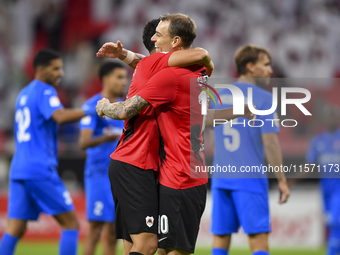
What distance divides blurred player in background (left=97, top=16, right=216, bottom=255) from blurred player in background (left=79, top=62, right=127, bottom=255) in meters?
2.19

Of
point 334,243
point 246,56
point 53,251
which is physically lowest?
point 53,251

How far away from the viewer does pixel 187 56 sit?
303 cm

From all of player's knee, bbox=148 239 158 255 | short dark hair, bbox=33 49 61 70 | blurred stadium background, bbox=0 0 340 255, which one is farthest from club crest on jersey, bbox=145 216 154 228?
blurred stadium background, bbox=0 0 340 255

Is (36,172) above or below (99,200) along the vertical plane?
above

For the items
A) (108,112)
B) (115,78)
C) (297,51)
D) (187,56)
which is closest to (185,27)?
(187,56)

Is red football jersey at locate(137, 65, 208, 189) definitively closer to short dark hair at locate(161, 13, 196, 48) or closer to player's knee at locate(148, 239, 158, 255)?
short dark hair at locate(161, 13, 196, 48)

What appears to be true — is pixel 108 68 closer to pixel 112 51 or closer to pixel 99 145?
pixel 99 145

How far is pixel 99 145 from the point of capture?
18.6 ft

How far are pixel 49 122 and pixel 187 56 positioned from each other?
249cm

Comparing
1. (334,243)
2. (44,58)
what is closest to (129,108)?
(44,58)

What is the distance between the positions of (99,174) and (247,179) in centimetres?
204

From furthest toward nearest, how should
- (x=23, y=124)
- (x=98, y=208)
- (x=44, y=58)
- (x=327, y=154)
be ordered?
(x=327, y=154)
(x=98, y=208)
(x=44, y=58)
(x=23, y=124)

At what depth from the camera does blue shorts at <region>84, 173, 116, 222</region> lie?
17.8ft

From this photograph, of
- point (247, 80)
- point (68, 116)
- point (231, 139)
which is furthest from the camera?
point (68, 116)
